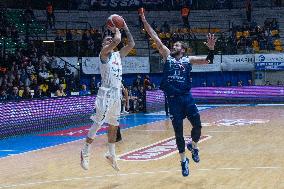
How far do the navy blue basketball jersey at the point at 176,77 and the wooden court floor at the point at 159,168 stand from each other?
5.04 feet

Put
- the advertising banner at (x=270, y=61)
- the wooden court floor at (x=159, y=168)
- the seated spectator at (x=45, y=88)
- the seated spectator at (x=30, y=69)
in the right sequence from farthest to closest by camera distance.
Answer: the advertising banner at (x=270, y=61), the seated spectator at (x=30, y=69), the seated spectator at (x=45, y=88), the wooden court floor at (x=159, y=168)

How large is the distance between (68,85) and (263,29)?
1618cm

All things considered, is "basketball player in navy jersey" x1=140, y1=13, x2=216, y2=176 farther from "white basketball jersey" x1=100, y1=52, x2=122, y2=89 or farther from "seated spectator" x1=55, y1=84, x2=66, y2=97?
"seated spectator" x1=55, y1=84, x2=66, y2=97

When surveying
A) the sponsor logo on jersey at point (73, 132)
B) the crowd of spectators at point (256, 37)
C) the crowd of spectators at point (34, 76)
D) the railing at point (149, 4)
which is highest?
the railing at point (149, 4)

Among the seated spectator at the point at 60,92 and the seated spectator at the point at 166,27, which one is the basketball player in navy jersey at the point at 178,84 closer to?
the seated spectator at the point at 60,92

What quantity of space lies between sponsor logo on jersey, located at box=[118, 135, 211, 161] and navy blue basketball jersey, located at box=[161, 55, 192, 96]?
292cm

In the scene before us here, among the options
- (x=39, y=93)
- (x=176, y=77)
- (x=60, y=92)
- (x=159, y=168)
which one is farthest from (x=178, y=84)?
(x=39, y=93)

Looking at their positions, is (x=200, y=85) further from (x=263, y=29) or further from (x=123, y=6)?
(x=123, y=6)

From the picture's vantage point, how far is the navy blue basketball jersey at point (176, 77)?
9922 millimetres

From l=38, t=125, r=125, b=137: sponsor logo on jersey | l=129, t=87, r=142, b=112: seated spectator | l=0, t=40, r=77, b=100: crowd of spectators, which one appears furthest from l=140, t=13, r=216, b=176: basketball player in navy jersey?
l=129, t=87, r=142, b=112: seated spectator

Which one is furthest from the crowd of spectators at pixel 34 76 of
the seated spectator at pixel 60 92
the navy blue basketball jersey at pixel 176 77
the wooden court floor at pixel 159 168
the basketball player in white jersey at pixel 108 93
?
the navy blue basketball jersey at pixel 176 77

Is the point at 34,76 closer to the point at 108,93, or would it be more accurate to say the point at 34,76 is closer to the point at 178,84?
the point at 108,93

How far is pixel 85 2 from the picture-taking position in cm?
4278

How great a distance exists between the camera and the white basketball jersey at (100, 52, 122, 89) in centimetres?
988
